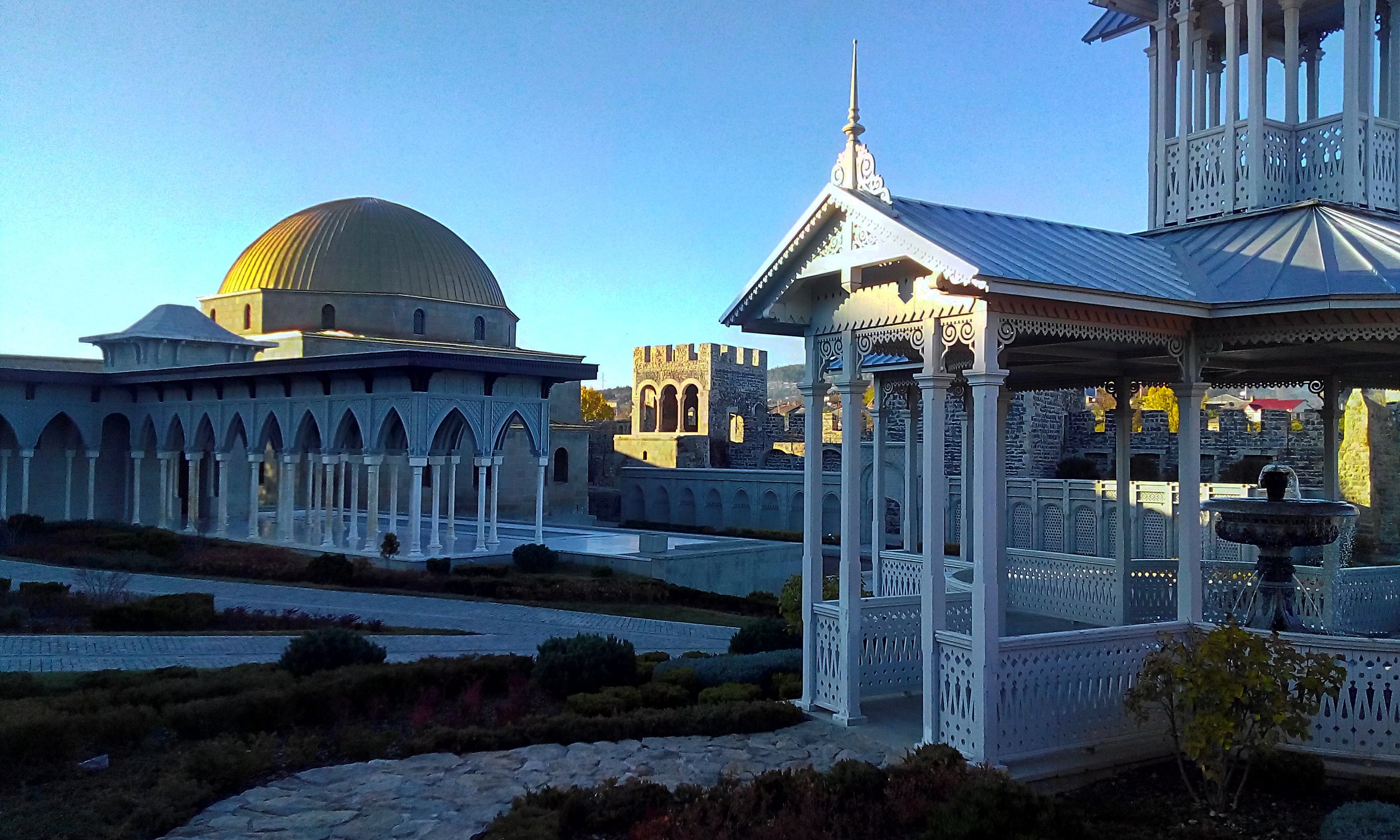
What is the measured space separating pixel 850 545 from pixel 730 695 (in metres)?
1.84

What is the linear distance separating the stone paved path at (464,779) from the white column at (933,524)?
0.54m

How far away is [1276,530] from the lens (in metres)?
7.97

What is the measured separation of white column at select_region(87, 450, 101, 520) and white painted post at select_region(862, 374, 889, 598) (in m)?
28.8

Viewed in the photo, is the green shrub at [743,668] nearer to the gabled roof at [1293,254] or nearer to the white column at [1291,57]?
the gabled roof at [1293,254]

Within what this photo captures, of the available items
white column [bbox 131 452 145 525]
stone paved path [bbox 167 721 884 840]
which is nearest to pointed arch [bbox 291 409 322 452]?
white column [bbox 131 452 145 525]

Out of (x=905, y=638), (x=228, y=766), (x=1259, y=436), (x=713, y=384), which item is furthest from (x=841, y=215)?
(x=713, y=384)

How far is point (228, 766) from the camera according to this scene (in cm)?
673

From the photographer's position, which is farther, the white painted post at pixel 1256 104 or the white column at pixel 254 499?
the white column at pixel 254 499

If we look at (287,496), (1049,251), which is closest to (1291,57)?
(1049,251)

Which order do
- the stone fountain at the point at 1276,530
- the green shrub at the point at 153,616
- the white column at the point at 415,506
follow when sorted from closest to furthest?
the stone fountain at the point at 1276,530, the green shrub at the point at 153,616, the white column at the point at 415,506

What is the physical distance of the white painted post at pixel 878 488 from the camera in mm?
10477

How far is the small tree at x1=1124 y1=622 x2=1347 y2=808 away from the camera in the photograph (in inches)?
224

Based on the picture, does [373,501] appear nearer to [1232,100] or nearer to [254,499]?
[254,499]

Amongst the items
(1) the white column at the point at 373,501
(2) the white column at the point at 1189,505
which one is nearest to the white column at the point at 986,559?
(2) the white column at the point at 1189,505
